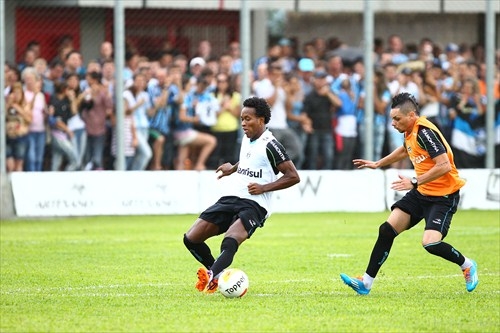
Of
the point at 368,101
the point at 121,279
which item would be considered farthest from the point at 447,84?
the point at 121,279

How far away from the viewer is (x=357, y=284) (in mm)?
9891

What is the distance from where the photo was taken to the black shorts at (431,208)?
990 centimetres

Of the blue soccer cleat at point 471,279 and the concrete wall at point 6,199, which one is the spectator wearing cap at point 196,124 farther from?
the blue soccer cleat at point 471,279

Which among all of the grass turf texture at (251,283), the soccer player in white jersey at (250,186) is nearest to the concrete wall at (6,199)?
the grass turf texture at (251,283)

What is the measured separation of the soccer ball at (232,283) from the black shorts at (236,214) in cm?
47

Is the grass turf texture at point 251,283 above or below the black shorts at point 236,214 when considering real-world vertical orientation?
below

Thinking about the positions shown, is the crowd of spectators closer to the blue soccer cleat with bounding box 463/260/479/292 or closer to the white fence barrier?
the white fence barrier

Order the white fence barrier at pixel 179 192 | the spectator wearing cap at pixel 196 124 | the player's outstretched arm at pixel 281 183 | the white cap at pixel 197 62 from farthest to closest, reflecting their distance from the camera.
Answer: the white cap at pixel 197 62
the spectator wearing cap at pixel 196 124
the white fence barrier at pixel 179 192
the player's outstretched arm at pixel 281 183

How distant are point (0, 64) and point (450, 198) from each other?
10.7m

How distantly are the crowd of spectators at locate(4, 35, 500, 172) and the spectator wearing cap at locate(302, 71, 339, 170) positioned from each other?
2cm

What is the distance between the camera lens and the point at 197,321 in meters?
8.21

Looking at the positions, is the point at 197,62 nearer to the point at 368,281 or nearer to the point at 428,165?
the point at 428,165

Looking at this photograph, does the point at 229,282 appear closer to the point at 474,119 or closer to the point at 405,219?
the point at 405,219

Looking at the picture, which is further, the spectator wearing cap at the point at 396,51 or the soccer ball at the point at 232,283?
the spectator wearing cap at the point at 396,51
